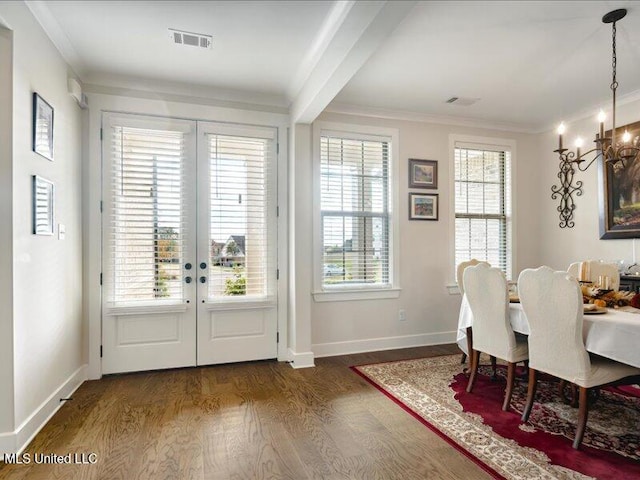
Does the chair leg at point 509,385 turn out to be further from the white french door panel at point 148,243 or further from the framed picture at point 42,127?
the framed picture at point 42,127

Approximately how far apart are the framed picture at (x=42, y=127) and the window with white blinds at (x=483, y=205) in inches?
162

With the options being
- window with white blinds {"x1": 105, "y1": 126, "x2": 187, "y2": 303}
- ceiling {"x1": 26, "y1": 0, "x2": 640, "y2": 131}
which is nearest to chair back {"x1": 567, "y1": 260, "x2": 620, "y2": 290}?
ceiling {"x1": 26, "y1": 0, "x2": 640, "y2": 131}

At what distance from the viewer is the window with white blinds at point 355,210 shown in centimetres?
414

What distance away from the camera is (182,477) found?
78.0 inches

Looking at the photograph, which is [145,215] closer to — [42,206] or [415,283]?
[42,206]

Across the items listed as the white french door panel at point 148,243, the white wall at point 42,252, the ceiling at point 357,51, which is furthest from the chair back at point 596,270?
the white wall at point 42,252

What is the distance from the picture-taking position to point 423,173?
4.49 m

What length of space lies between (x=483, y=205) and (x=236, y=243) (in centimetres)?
314

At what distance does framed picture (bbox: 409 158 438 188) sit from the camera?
445 centimetres

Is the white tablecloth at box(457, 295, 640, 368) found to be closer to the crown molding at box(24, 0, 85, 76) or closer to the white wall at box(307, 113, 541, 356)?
the white wall at box(307, 113, 541, 356)

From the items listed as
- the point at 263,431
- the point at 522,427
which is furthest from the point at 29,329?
the point at 522,427

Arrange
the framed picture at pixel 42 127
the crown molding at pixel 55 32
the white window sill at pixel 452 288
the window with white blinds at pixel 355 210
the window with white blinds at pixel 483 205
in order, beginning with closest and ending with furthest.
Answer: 1. the crown molding at pixel 55 32
2. the framed picture at pixel 42 127
3. the window with white blinds at pixel 355 210
4. the white window sill at pixel 452 288
5. the window with white blinds at pixel 483 205

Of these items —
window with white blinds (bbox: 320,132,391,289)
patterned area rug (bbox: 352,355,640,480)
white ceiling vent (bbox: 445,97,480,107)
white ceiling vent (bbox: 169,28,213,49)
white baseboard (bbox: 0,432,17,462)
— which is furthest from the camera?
window with white blinds (bbox: 320,132,391,289)

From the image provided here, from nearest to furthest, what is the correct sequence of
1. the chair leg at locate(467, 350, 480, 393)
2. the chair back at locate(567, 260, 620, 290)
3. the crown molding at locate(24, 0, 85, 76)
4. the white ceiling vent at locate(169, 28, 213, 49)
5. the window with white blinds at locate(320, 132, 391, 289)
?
1. the crown molding at locate(24, 0, 85, 76)
2. the white ceiling vent at locate(169, 28, 213, 49)
3. the chair leg at locate(467, 350, 480, 393)
4. the chair back at locate(567, 260, 620, 290)
5. the window with white blinds at locate(320, 132, 391, 289)
